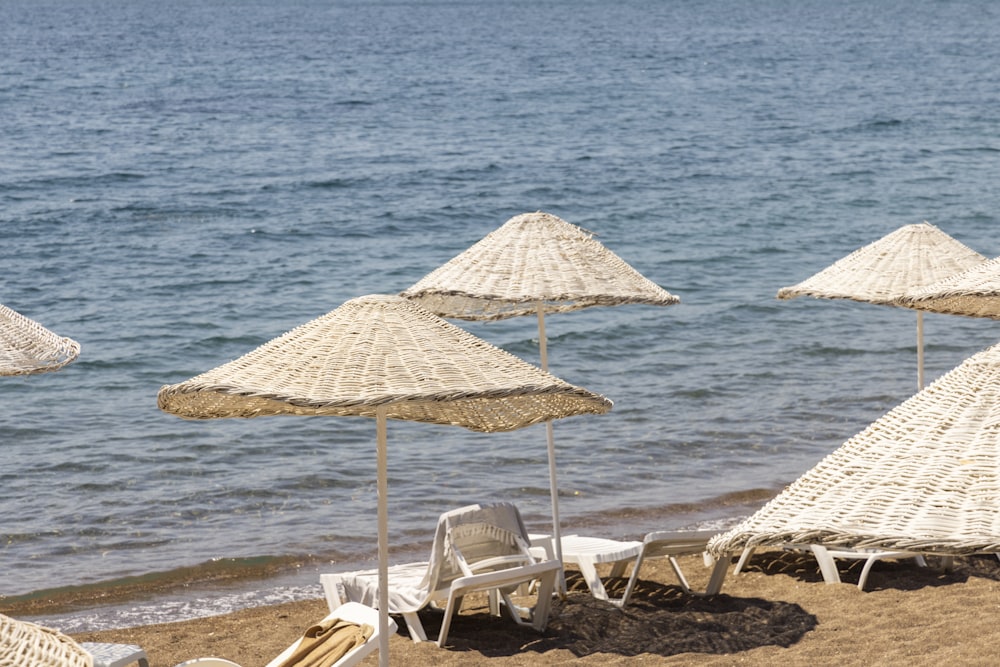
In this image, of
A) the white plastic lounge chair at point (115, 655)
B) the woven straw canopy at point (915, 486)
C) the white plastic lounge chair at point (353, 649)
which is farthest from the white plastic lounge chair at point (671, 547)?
the woven straw canopy at point (915, 486)

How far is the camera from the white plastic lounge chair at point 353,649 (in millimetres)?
5320

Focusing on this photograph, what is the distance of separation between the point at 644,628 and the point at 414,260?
14.2 m

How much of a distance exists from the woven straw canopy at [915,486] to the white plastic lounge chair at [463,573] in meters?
3.15

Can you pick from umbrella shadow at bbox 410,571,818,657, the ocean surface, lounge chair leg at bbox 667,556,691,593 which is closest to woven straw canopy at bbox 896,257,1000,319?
umbrella shadow at bbox 410,571,818,657

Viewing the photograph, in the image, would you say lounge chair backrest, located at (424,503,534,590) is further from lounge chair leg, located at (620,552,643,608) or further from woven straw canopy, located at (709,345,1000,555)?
woven straw canopy, located at (709,345,1000,555)

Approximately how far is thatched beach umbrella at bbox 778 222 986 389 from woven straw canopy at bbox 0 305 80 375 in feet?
14.4

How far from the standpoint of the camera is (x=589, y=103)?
38469 millimetres

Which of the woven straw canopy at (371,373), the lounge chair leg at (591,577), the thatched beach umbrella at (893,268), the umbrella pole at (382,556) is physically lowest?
the lounge chair leg at (591,577)

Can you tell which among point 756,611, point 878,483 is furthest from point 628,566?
point 878,483

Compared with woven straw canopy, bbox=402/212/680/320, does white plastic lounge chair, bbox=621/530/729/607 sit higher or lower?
lower

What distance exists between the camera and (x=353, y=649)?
5.40m

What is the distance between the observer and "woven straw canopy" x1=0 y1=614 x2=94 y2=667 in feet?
10.3

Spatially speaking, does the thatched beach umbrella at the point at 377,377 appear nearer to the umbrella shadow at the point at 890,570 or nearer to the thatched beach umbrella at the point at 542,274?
the thatched beach umbrella at the point at 542,274

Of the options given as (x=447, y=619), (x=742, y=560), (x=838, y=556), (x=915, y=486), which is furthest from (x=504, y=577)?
(x=915, y=486)
